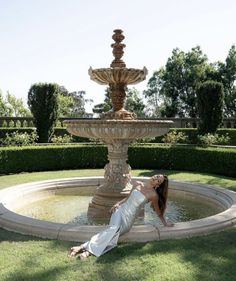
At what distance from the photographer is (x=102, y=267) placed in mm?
4871

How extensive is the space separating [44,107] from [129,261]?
60.9 ft

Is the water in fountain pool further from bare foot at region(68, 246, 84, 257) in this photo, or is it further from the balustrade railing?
the balustrade railing

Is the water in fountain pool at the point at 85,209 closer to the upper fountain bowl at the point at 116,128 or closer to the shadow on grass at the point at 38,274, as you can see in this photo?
the upper fountain bowl at the point at 116,128

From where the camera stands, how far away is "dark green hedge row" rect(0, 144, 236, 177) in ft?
47.3

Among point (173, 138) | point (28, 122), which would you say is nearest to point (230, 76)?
point (173, 138)

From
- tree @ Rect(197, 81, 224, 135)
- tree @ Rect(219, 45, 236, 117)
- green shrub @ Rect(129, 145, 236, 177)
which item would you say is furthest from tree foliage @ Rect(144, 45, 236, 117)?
green shrub @ Rect(129, 145, 236, 177)

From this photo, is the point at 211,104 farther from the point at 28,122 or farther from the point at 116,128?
the point at 116,128

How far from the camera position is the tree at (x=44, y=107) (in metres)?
22.7

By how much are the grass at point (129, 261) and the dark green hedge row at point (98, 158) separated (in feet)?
27.7

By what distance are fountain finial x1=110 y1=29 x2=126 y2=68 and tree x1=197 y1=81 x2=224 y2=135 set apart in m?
12.5

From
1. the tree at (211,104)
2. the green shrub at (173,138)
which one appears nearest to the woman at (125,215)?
the green shrub at (173,138)

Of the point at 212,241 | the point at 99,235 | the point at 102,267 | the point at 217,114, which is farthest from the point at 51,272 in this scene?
the point at 217,114

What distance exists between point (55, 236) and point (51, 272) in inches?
49.4

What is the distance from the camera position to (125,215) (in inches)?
234
